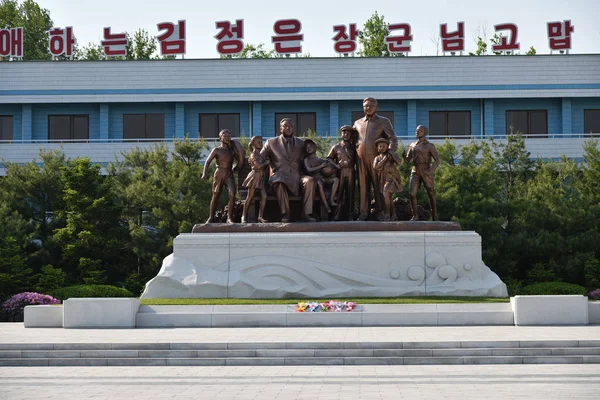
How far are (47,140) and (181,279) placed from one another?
2319 centimetres

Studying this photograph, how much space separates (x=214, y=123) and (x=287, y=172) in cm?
2061

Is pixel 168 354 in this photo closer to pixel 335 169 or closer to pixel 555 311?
pixel 555 311

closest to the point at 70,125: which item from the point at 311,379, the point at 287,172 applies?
the point at 287,172

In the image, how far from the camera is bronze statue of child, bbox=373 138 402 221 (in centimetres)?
2108

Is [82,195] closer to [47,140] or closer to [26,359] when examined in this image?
[47,140]

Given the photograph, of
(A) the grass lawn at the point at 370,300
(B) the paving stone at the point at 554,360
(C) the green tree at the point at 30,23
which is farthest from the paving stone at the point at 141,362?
(C) the green tree at the point at 30,23

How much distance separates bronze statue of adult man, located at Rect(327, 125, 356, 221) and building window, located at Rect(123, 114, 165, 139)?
2132 cm

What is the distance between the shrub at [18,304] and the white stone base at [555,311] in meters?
13.1

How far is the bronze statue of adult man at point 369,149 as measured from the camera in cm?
2147

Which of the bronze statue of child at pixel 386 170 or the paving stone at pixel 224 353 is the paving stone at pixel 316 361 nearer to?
the paving stone at pixel 224 353

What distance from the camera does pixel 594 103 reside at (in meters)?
41.3

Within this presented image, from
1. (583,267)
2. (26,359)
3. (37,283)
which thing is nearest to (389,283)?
(26,359)

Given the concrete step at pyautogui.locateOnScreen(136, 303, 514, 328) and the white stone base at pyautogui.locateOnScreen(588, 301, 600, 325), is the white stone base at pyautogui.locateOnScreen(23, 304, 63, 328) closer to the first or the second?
the concrete step at pyautogui.locateOnScreen(136, 303, 514, 328)

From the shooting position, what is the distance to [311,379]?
40.9 feet
